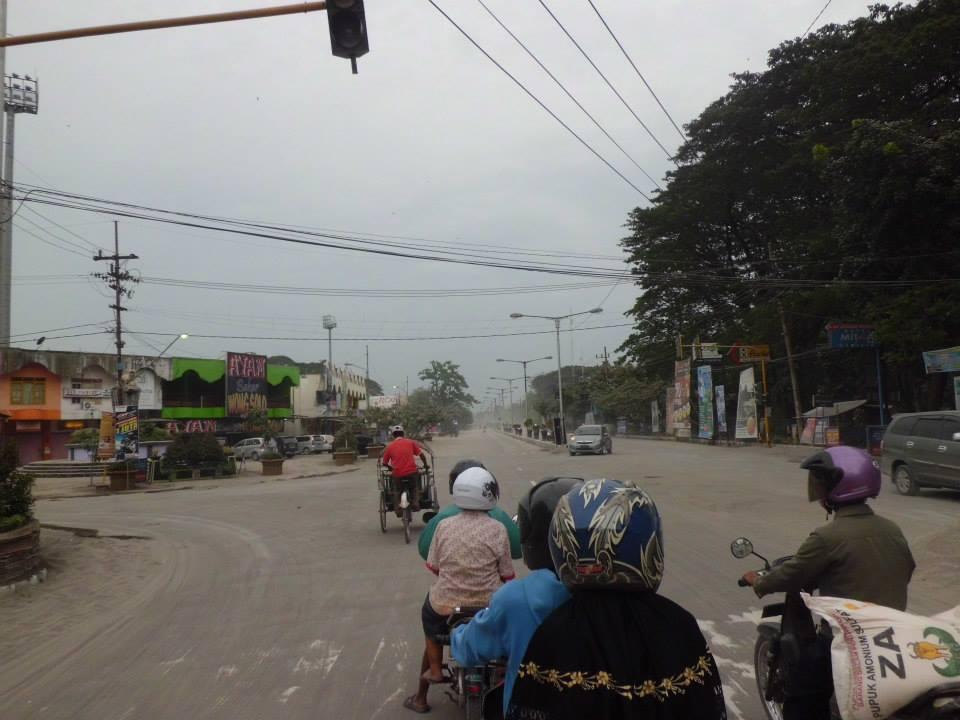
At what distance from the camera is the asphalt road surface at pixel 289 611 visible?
5.08 metres

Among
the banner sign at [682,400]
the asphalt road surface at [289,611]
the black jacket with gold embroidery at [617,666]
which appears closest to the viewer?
the black jacket with gold embroidery at [617,666]

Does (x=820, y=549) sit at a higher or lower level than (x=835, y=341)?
lower

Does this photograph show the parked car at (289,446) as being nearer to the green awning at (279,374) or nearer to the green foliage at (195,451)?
the green awning at (279,374)

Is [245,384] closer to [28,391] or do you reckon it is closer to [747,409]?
[28,391]

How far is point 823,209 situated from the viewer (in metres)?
38.8

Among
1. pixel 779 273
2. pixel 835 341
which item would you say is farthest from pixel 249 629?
pixel 779 273

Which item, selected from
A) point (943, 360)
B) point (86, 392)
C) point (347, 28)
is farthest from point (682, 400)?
point (347, 28)

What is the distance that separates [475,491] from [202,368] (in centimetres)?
5052

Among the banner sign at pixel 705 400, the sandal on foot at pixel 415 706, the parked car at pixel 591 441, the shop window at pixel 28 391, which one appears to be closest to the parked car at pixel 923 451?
the sandal on foot at pixel 415 706

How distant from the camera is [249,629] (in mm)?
6867

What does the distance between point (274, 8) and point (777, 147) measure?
37679mm

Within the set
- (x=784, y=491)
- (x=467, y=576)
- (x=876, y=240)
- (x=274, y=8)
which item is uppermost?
(x=876, y=240)

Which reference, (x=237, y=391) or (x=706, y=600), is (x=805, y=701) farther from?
(x=237, y=391)

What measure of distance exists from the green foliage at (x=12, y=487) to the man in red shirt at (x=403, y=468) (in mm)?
Result: 4758
